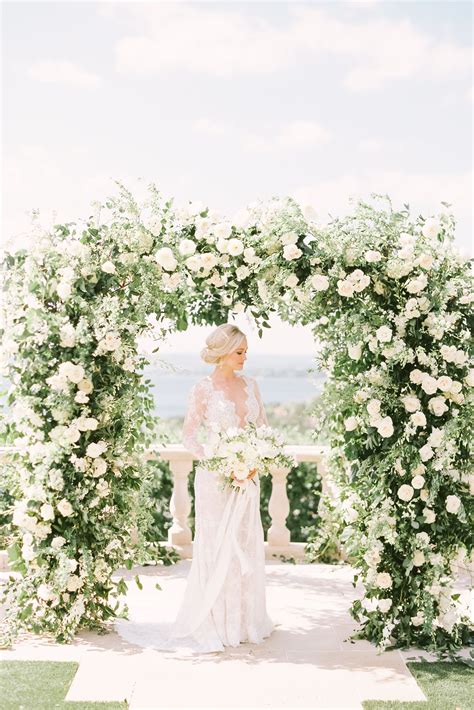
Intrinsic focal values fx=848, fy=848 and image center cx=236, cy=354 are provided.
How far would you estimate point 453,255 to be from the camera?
580 cm

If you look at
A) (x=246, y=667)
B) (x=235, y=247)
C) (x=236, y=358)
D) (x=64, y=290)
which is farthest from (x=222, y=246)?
(x=246, y=667)

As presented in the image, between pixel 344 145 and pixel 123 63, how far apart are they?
43.5 ft

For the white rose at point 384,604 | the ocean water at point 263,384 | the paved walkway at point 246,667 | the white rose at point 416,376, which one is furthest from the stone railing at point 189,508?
the ocean water at point 263,384

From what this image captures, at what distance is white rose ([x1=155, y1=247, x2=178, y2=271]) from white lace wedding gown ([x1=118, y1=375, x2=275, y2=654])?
86 cm

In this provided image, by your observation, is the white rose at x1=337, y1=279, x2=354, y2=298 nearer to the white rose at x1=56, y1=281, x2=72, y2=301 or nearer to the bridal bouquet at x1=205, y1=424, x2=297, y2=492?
the bridal bouquet at x1=205, y1=424, x2=297, y2=492

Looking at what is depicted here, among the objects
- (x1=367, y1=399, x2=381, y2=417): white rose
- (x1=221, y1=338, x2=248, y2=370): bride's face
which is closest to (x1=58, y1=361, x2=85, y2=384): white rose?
(x1=221, y1=338, x2=248, y2=370): bride's face

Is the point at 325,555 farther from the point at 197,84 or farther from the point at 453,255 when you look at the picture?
the point at 197,84

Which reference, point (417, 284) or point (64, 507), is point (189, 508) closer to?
point (64, 507)

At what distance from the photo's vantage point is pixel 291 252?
563cm

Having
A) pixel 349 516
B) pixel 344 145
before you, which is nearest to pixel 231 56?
pixel 349 516

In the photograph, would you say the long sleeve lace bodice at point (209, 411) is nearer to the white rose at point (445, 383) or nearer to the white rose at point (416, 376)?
the white rose at point (416, 376)

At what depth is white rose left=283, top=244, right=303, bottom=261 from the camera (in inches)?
222

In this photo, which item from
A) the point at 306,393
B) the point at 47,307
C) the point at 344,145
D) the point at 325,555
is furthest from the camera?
the point at 306,393

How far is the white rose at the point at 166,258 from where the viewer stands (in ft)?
18.7
